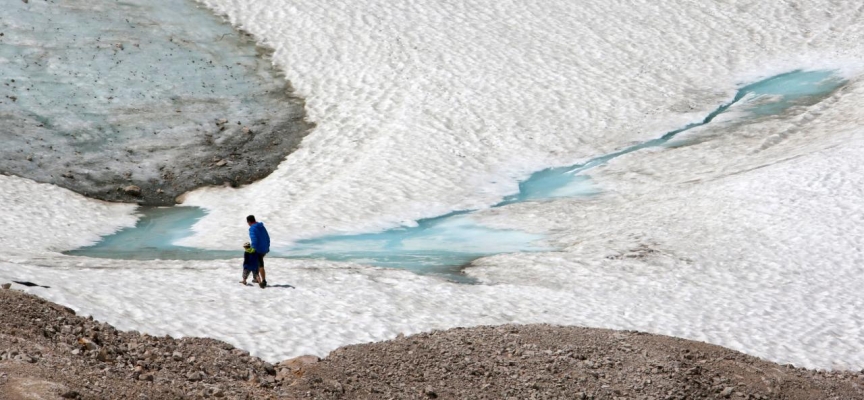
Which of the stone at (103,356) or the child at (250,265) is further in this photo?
the child at (250,265)

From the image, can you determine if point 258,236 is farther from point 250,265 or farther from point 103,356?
point 103,356

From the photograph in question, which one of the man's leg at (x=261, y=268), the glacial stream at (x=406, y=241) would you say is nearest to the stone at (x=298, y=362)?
the man's leg at (x=261, y=268)

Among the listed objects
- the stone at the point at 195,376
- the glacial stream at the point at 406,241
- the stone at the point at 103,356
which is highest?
the stone at the point at 103,356

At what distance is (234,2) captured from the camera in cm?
4369

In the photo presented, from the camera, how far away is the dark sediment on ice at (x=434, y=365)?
12234 mm

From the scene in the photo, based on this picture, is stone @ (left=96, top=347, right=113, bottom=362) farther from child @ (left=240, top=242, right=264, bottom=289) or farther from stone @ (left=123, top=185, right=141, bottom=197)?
stone @ (left=123, top=185, right=141, bottom=197)

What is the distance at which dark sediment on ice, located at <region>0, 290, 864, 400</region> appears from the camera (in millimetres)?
12234

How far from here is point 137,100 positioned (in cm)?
3509

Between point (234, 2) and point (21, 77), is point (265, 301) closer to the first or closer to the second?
point (21, 77)

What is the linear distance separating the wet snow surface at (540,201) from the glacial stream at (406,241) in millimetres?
455

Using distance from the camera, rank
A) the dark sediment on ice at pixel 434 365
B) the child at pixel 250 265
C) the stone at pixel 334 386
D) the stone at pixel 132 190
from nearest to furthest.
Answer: the dark sediment on ice at pixel 434 365
the stone at pixel 334 386
the child at pixel 250 265
the stone at pixel 132 190

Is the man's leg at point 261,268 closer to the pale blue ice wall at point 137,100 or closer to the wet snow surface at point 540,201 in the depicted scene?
the wet snow surface at point 540,201

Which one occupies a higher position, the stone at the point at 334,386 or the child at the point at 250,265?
the stone at the point at 334,386

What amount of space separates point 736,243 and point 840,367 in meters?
6.22
